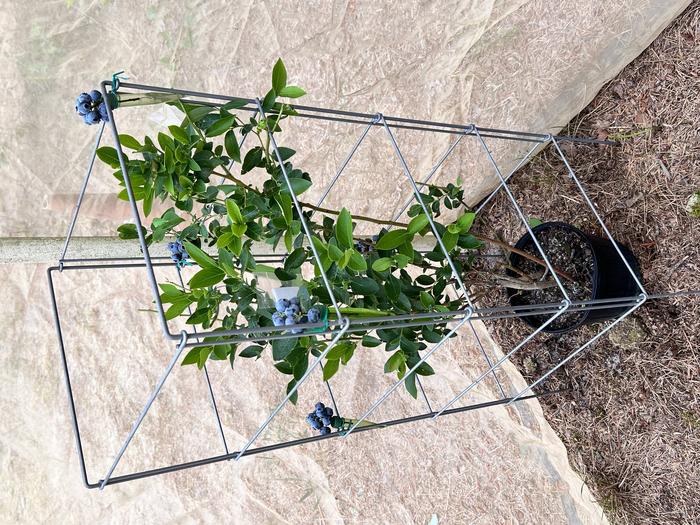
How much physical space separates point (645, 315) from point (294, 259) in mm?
Answer: 991

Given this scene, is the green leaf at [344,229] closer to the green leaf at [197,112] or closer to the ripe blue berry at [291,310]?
the ripe blue berry at [291,310]

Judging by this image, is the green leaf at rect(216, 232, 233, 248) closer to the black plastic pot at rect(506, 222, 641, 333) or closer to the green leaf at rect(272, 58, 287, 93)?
the green leaf at rect(272, 58, 287, 93)

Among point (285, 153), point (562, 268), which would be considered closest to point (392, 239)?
point (285, 153)

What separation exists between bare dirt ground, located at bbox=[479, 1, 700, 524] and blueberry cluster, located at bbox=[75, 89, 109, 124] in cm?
126

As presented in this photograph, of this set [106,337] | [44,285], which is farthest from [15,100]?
[106,337]

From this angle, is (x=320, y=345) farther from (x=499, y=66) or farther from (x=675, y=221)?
(x=499, y=66)

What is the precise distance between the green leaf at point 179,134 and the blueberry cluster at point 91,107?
0.35ft

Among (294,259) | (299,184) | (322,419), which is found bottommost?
(322,419)

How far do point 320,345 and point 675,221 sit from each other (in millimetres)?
983

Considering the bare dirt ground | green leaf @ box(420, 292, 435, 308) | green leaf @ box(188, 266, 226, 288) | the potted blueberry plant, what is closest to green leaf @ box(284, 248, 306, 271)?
the potted blueberry plant

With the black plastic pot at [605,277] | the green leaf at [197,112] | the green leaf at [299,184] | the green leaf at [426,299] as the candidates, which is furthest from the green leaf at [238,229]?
the black plastic pot at [605,277]

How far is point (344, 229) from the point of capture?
0.96 metres

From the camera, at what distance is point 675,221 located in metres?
1.51

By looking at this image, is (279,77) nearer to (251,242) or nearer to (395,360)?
(251,242)
